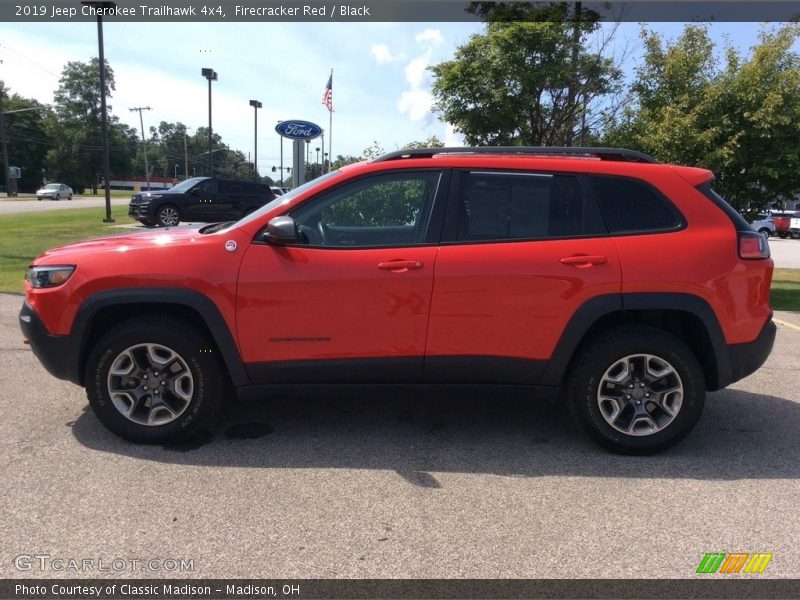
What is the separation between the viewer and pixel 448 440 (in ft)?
13.2

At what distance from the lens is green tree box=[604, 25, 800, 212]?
891 cm

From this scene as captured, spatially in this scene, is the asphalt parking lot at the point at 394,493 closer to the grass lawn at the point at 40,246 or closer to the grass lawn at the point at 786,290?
the grass lawn at the point at 786,290

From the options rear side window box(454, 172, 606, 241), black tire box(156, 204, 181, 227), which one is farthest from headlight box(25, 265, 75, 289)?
black tire box(156, 204, 181, 227)

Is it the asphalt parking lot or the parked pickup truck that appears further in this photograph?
→ the parked pickup truck

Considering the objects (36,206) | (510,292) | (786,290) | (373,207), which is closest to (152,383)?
(373,207)

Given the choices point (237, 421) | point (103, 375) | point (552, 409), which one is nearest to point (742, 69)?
point (552, 409)

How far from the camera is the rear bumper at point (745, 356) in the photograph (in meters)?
3.78

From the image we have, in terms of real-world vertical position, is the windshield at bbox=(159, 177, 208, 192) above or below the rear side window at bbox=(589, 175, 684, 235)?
below

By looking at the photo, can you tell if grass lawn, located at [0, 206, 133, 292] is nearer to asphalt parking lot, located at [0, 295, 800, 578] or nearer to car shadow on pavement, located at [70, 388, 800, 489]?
car shadow on pavement, located at [70, 388, 800, 489]

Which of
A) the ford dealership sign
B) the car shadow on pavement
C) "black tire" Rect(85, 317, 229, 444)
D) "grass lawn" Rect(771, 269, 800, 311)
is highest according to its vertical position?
the ford dealership sign

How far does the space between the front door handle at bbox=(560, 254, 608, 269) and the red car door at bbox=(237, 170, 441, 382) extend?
31.9 inches
